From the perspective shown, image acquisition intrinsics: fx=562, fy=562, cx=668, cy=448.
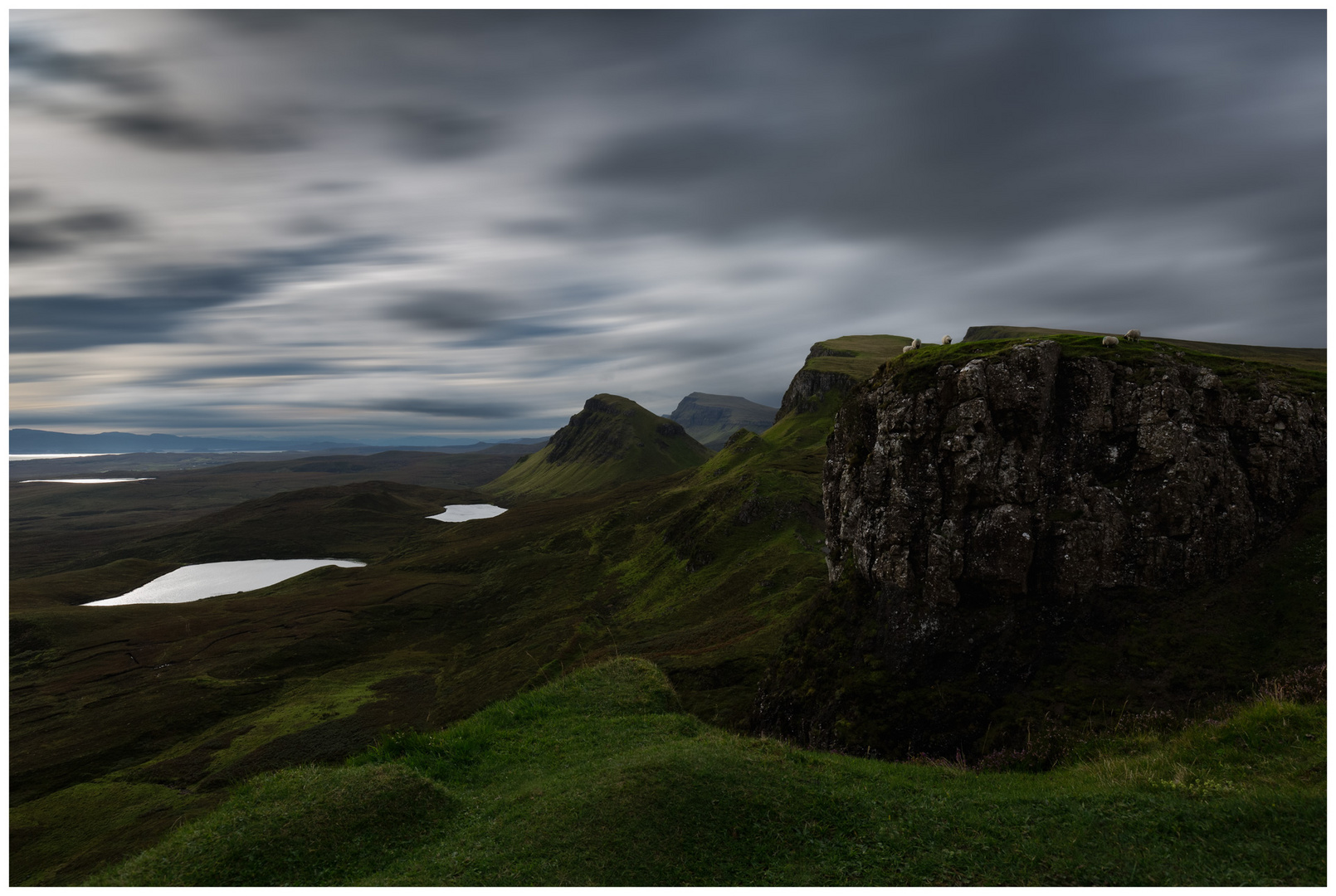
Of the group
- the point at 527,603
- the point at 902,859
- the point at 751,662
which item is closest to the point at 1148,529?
the point at 902,859

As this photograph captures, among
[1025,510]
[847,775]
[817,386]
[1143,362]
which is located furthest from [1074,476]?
[817,386]

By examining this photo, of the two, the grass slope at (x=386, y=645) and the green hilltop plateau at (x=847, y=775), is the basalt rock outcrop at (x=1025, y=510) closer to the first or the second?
the green hilltop plateau at (x=847, y=775)

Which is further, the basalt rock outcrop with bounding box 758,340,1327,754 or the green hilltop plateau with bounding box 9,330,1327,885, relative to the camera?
the basalt rock outcrop with bounding box 758,340,1327,754

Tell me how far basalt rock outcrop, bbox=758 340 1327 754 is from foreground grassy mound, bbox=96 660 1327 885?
828cm

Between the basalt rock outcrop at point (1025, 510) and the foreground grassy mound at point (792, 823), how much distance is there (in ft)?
27.2

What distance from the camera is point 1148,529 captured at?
27.8m

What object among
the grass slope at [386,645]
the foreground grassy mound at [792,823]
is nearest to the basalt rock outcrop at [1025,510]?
the foreground grassy mound at [792,823]

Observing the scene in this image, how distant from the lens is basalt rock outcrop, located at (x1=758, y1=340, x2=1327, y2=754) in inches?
1077

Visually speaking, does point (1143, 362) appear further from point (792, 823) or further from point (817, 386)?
point (817, 386)

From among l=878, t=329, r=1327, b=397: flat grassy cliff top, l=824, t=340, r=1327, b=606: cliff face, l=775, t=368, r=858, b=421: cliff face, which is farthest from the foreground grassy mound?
l=775, t=368, r=858, b=421: cliff face

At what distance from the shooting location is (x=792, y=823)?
1619 centimetres

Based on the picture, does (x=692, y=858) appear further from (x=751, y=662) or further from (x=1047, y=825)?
(x=751, y=662)

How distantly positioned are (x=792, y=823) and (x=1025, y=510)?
21.7m

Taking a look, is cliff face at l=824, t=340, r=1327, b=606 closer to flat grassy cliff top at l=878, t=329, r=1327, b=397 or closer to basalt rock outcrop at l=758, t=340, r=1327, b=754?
basalt rock outcrop at l=758, t=340, r=1327, b=754
